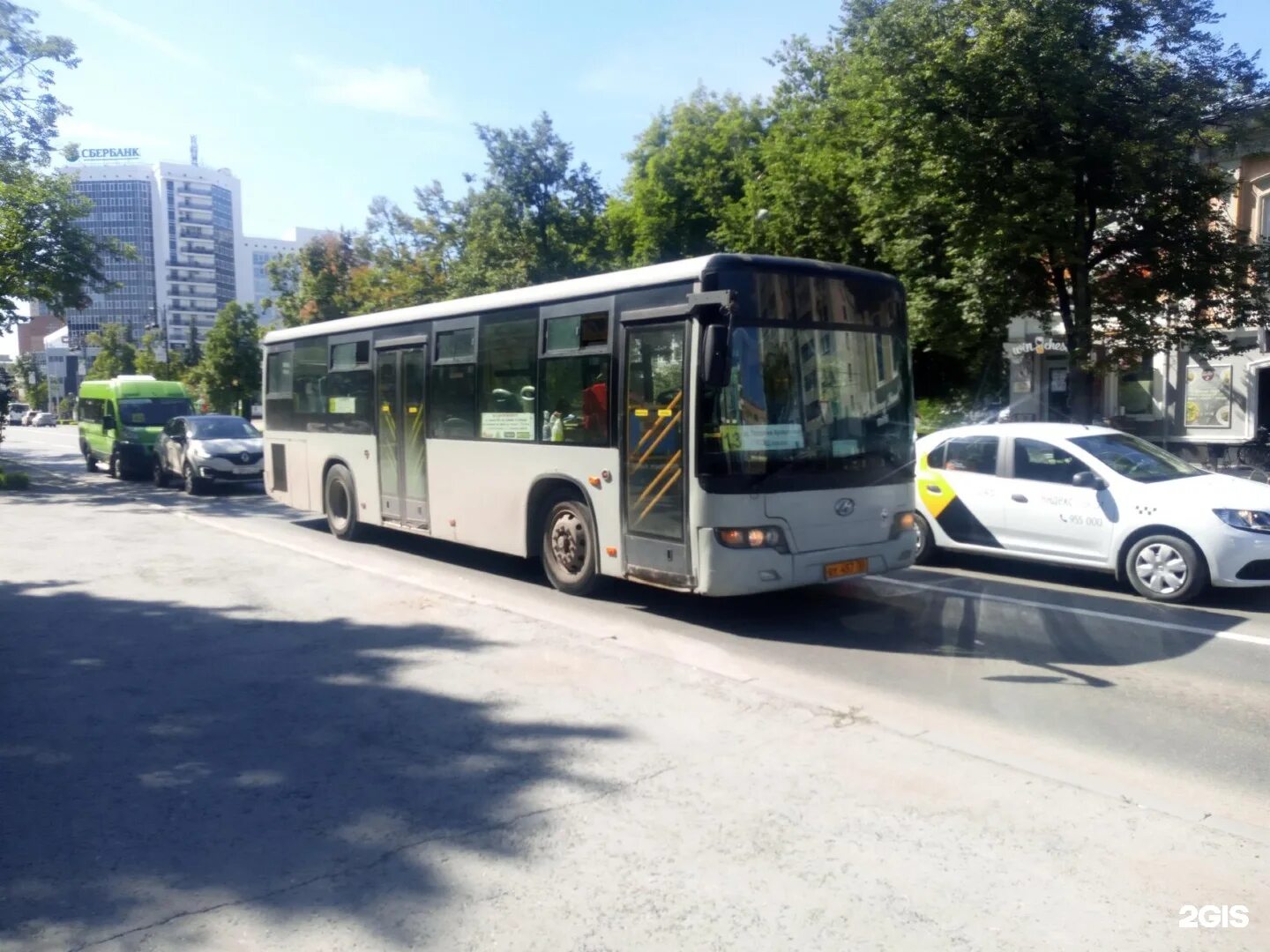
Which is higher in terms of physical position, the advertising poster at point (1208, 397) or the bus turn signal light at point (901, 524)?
the advertising poster at point (1208, 397)

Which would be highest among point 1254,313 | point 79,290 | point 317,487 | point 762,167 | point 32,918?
point 762,167

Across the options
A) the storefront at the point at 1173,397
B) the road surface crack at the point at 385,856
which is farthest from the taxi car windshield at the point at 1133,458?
the storefront at the point at 1173,397

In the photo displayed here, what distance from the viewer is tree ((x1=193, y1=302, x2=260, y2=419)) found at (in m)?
53.6

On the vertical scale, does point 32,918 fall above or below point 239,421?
below

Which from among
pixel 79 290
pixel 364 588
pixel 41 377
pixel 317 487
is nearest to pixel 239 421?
pixel 79 290

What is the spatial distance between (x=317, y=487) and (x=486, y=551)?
308 cm

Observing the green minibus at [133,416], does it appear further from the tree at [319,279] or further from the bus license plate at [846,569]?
the bus license plate at [846,569]

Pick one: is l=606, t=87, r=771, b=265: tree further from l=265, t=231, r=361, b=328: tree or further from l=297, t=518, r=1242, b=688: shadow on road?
l=297, t=518, r=1242, b=688: shadow on road

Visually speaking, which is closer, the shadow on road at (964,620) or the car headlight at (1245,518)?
the shadow on road at (964,620)

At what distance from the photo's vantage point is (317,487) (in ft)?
48.0

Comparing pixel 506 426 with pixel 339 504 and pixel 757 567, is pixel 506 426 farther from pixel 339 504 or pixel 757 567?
pixel 339 504

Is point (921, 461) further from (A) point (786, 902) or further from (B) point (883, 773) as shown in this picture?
Result: (A) point (786, 902)

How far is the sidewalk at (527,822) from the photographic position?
3.80 meters

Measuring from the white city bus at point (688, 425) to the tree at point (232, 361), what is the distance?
46012mm
